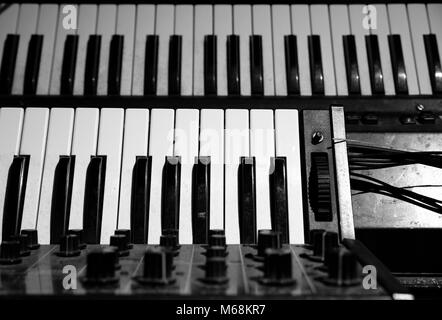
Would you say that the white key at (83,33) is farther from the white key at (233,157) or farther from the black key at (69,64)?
the white key at (233,157)

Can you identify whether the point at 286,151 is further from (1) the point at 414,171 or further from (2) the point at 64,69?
(2) the point at 64,69

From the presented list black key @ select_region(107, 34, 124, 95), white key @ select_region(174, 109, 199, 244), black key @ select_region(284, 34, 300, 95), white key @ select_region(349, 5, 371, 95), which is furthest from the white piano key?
white key @ select_region(349, 5, 371, 95)

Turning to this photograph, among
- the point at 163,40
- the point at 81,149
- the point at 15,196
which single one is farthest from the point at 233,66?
the point at 15,196

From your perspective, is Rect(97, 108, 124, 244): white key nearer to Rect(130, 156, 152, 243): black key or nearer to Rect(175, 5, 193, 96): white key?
Rect(130, 156, 152, 243): black key

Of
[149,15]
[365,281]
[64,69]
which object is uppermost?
[149,15]

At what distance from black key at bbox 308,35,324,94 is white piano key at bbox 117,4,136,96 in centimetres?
68

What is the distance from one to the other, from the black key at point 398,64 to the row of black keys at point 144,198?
0.60 m

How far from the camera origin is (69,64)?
158 cm

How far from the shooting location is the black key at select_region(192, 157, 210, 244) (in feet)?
4.01

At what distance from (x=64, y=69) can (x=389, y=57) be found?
1.24m

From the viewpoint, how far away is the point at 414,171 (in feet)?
4.88

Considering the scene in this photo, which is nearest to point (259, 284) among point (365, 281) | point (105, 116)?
point (365, 281)

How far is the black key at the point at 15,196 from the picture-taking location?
1.24 meters

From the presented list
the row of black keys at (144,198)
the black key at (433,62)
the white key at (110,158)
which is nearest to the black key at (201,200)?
the row of black keys at (144,198)
